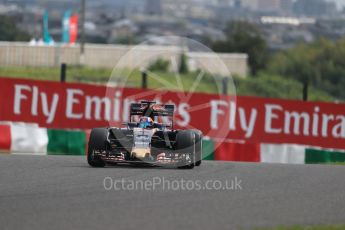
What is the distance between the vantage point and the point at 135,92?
2197cm

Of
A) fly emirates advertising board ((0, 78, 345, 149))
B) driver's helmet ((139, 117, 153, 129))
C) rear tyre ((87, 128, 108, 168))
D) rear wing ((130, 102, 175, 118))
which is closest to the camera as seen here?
rear tyre ((87, 128, 108, 168))

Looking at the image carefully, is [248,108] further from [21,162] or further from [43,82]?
[21,162]

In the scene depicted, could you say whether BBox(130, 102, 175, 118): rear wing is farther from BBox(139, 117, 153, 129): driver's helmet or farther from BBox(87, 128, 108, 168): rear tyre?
BBox(87, 128, 108, 168): rear tyre

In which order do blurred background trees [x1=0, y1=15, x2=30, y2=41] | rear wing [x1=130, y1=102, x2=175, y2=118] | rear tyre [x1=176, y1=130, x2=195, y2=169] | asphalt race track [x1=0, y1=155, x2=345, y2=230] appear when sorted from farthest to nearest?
blurred background trees [x1=0, y1=15, x2=30, y2=41], rear wing [x1=130, y1=102, x2=175, y2=118], rear tyre [x1=176, y1=130, x2=195, y2=169], asphalt race track [x1=0, y1=155, x2=345, y2=230]

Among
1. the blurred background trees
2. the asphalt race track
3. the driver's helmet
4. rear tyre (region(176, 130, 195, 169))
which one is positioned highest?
the blurred background trees

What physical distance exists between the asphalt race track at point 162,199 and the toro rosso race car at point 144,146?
0.18 meters

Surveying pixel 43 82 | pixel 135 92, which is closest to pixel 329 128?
pixel 135 92

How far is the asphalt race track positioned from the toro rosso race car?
18 centimetres

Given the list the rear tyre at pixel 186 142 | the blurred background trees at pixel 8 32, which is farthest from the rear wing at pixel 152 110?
the blurred background trees at pixel 8 32

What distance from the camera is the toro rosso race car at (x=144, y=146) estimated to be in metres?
Result: 15.4

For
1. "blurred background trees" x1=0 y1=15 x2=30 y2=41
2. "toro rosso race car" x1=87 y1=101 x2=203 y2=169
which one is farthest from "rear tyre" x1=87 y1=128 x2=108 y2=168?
"blurred background trees" x1=0 y1=15 x2=30 y2=41

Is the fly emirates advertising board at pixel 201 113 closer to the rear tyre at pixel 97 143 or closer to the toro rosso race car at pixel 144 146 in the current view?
the toro rosso race car at pixel 144 146

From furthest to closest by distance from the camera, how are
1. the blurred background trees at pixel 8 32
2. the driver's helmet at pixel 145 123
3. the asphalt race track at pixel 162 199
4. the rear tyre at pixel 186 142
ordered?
the blurred background trees at pixel 8 32, the driver's helmet at pixel 145 123, the rear tyre at pixel 186 142, the asphalt race track at pixel 162 199

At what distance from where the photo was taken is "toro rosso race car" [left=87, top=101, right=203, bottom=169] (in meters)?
15.4
